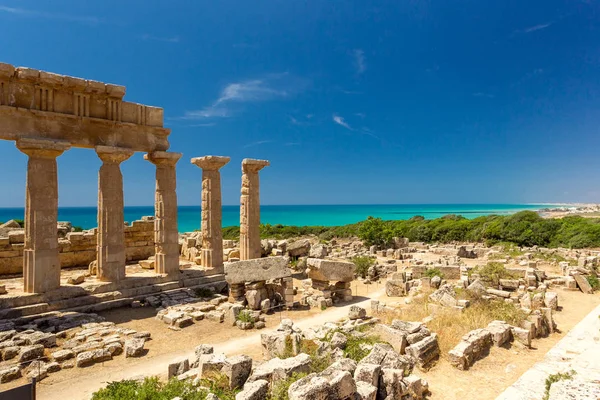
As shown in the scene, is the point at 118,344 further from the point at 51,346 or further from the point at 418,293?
the point at 418,293

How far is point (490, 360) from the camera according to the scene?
817cm

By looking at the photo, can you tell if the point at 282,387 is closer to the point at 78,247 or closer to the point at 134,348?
the point at 134,348

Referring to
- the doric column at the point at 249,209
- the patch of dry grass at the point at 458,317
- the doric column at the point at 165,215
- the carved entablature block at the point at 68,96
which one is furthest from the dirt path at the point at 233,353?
the carved entablature block at the point at 68,96

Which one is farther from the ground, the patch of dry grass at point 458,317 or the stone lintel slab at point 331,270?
the stone lintel slab at point 331,270

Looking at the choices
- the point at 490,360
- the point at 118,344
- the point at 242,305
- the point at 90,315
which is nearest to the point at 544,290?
the point at 490,360

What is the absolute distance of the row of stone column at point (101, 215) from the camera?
449 inches

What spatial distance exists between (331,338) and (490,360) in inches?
140

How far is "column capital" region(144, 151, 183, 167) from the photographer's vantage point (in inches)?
560

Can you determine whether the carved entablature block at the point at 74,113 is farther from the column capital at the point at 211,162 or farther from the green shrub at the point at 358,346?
the green shrub at the point at 358,346

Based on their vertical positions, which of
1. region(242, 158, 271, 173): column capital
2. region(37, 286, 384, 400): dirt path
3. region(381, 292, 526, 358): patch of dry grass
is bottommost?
region(37, 286, 384, 400): dirt path

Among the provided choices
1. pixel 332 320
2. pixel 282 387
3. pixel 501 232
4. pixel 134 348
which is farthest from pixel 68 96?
pixel 501 232

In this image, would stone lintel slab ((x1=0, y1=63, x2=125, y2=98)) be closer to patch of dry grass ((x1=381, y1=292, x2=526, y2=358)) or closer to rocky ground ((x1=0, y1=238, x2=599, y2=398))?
rocky ground ((x1=0, y1=238, x2=599, y2=398))

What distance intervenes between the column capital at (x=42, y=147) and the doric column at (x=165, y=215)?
10.5 ft

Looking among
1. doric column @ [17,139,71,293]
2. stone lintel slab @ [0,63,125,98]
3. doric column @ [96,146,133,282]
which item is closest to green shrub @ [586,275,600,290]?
doric column @ [96,146,133,282]
